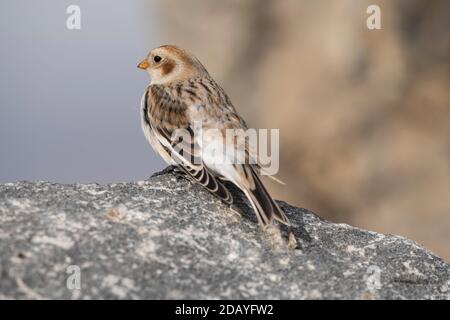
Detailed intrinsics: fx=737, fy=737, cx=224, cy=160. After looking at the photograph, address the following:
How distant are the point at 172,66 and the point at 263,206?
177 cm

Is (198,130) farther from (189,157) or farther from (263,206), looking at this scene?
(263,206)

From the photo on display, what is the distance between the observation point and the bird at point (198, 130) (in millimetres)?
3750

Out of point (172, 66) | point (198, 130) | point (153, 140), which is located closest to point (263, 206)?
point (198, 130)

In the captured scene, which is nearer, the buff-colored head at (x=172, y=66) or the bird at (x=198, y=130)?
the bird at (x=198, y=130)

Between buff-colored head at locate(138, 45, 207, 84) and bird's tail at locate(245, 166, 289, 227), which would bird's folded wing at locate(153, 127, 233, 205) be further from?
buff-colored head at locate(138, 45, 207, 84)

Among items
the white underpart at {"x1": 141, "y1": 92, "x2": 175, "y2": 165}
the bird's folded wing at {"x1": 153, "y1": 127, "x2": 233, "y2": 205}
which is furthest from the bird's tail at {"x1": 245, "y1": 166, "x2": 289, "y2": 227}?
the white underpart at {"x1": 141, "y1": 92, "x2": 175, "y2": 165}

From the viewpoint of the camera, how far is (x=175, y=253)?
3.06 meters

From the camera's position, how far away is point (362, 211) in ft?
28.0

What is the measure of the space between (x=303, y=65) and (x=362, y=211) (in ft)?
6.08

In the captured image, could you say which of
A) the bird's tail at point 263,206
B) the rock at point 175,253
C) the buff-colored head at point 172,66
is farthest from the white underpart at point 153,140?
the bird's tail at point 263,206

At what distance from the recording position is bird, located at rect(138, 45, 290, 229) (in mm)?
3750

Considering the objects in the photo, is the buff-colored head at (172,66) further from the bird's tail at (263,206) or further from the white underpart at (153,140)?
the bird's tail at (263,206)
